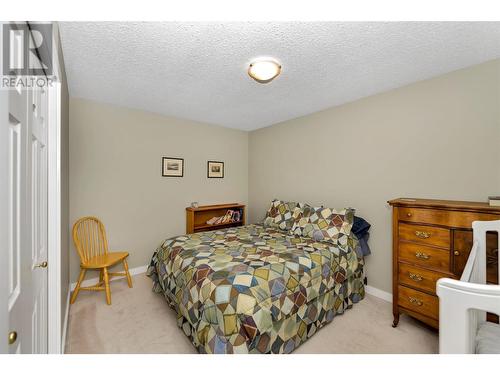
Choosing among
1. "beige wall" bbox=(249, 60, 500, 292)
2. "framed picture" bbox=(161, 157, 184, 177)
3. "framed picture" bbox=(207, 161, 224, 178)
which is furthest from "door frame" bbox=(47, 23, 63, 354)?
"beige wall" bbox=(249, 60, 500, 292)

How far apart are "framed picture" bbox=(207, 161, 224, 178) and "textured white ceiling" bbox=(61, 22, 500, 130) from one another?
1.35m

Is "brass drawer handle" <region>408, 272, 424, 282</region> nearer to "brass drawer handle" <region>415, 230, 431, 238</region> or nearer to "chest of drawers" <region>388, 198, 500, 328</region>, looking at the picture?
"chest of drawers" <region>388, 198, 500, 328</region>

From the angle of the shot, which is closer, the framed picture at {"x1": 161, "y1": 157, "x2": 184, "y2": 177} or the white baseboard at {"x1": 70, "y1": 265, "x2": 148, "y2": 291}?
the white baseboard at {"x1": 70, "y1": 265, "x2": 148, "y2": 291}

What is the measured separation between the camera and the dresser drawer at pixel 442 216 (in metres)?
1.61

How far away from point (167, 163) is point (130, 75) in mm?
1488

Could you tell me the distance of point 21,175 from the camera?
0.81m

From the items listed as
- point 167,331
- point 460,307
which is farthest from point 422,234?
point 167,331

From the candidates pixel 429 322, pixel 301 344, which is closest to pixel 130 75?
pixel 301 344

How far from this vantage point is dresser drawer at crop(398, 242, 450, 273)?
5.75ft

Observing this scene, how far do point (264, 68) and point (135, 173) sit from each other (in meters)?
2.36

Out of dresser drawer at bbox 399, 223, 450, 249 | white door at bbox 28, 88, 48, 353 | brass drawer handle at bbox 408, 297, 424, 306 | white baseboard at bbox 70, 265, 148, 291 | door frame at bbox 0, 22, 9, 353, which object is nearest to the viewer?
door frame at bbox 0, 22, 9, 353

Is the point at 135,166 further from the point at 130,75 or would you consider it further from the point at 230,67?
the point at 230,67

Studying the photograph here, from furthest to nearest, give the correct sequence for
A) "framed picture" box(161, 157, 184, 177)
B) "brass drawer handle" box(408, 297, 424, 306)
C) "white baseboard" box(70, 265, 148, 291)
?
1. "framed picture" box(161, 157, 184, 177)
2. "white baseboard" box(70, 265, 148, 291)
3. "brass drawer handle" box(408, 297, 424, 306)
